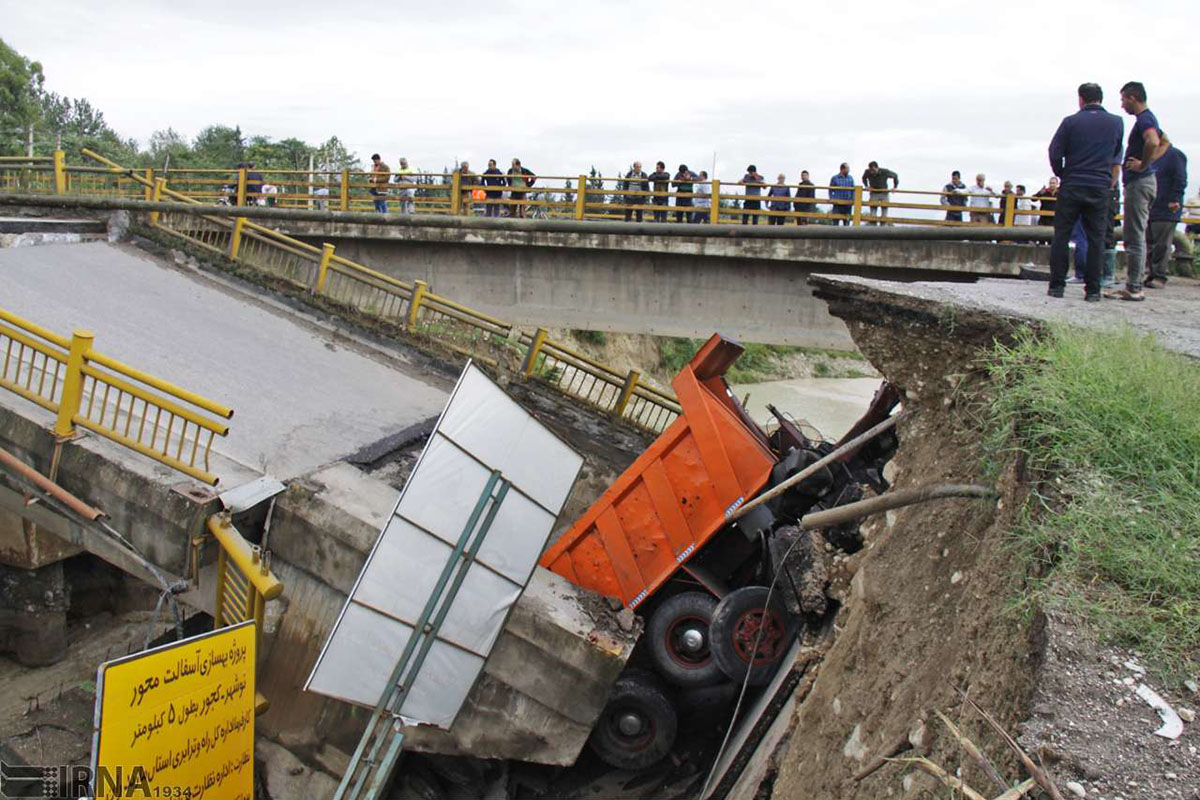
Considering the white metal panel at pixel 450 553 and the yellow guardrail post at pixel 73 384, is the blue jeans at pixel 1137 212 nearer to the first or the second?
the white metal panel at pixel 450 553

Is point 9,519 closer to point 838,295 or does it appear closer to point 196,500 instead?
point 196,500

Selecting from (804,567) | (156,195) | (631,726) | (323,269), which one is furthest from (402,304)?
(804,567)

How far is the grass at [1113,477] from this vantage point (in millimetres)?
3002

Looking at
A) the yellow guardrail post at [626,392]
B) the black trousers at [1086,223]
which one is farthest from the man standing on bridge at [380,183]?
the black trousers at [1086,223]

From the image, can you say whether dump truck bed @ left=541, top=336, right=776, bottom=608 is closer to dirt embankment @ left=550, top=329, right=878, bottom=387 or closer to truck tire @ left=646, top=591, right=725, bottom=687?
truck tire @ left=646, top=591, right=725, bottom=687

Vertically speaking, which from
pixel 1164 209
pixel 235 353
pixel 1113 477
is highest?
pixel 1164 209

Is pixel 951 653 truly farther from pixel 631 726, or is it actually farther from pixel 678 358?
pixel 678 358

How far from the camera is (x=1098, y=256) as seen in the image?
22.7 feet

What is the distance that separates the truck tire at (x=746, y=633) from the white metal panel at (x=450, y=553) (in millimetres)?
1621

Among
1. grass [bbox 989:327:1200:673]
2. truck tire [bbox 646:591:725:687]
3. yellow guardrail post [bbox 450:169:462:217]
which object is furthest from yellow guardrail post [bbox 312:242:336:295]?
grass [bbox 989:327:1200:673]

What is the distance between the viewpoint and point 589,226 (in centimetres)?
1267

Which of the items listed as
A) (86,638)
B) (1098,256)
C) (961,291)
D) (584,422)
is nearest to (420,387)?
(584,422)

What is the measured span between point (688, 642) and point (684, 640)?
0.06 meters

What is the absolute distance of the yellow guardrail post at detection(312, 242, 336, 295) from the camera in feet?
45.0
